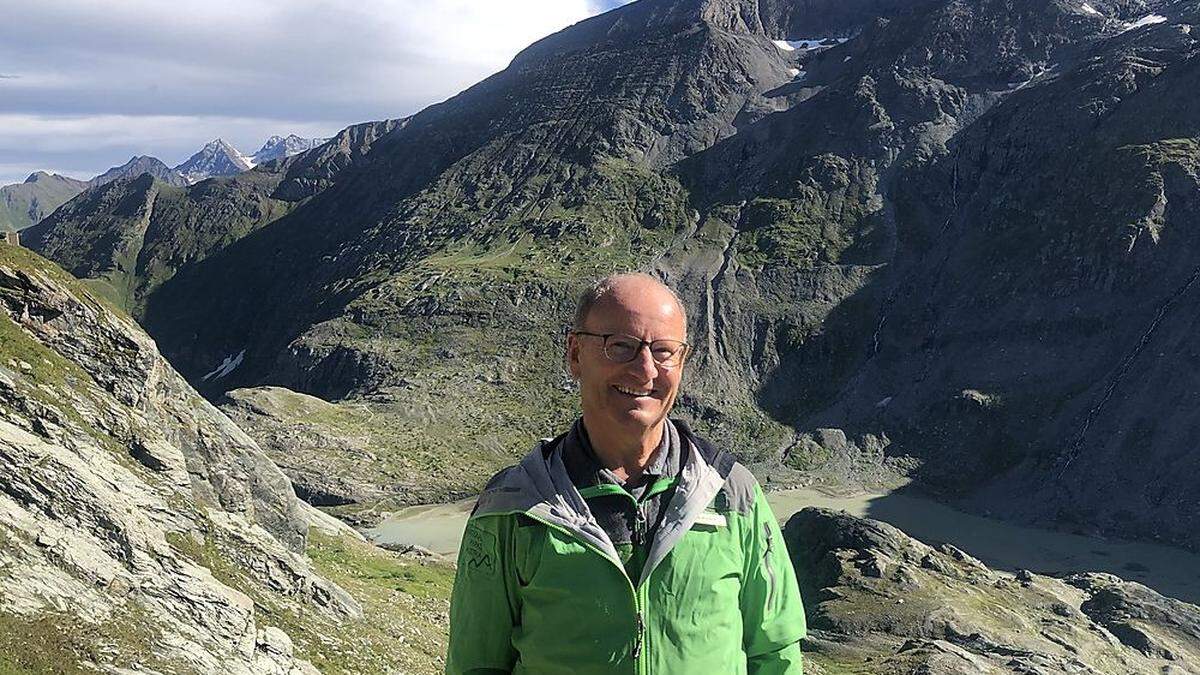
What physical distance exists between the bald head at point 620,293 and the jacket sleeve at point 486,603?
1.43 meters

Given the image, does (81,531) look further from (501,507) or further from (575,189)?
(575,189)

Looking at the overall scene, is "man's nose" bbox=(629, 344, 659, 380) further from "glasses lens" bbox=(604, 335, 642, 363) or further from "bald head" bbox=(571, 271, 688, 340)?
"bald head" bbox=(571, 271, 688, 340)

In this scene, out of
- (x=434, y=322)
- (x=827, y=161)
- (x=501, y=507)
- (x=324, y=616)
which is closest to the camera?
(x=501, y=507)

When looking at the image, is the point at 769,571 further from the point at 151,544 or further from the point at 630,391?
the point at 151,544

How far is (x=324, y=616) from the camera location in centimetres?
2331

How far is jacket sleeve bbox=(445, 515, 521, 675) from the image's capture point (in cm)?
534

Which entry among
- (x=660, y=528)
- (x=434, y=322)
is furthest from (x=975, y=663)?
(x=434, y=322)

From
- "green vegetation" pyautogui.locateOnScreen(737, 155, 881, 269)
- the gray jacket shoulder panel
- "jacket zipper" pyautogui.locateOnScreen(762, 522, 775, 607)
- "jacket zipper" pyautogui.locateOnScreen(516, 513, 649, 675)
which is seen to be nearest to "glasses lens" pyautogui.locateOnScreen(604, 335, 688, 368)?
the gray jacket shoulder panel

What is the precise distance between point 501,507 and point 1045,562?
3846 inches

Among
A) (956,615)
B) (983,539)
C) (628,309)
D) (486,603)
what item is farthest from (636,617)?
(983,539)

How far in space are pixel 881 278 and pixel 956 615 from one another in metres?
103

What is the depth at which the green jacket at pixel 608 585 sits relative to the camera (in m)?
5.23

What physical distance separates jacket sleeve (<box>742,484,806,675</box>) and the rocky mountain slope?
1275 cm

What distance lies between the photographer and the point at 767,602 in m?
5.79
